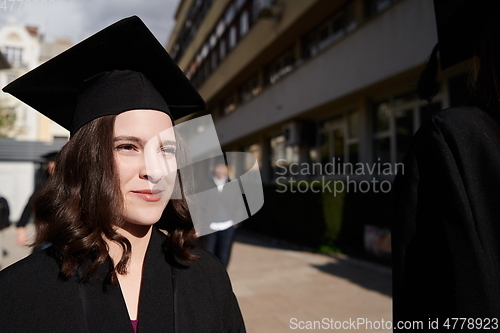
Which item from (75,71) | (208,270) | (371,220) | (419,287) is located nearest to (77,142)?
(75,71)

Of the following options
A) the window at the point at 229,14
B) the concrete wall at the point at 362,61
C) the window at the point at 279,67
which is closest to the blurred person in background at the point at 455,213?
the concrete wall at the point at 362,61

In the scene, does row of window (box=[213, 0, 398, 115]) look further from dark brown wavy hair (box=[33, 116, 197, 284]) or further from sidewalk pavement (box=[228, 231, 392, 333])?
dark brown wavy hair (box=[33, 116, 197, 284])

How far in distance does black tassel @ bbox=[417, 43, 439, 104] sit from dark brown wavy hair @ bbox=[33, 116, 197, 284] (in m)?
1.02

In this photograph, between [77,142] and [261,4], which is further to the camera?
[261,4]

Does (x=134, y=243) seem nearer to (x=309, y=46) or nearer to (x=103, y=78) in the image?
(x=103, y=78)

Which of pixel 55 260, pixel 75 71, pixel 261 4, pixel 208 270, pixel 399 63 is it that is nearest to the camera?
pixel 55 260

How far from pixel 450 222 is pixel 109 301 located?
2.97 feet

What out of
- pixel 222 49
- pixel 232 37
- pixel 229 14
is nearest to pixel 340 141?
pixel 232 37

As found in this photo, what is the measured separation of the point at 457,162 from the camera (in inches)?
38.9

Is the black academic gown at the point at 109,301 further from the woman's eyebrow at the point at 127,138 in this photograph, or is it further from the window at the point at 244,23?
the window at the point at 244,23

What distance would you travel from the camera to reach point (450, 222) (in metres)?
0.94

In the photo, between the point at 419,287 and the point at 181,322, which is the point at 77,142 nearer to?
the point at 181,322

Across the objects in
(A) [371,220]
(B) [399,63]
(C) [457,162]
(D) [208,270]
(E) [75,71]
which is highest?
(B) [399,63]

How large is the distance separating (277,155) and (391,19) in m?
7.68
